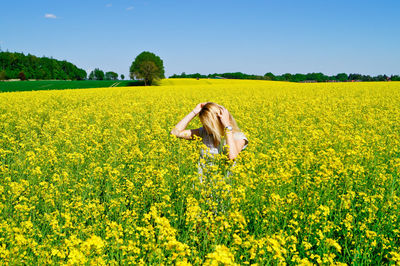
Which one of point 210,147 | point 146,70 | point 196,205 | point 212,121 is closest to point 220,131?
point 212,121

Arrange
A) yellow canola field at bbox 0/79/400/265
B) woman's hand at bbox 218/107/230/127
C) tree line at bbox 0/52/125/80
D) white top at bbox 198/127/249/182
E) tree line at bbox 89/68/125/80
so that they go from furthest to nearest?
tree line at bbox 89/68/125/80
tree line at bbox 0/52/125/80
woman's hand at bbox 218/107/230/127
white top at bbox 198/127/249/182
yellow canola field at bbox 0/79/400/265

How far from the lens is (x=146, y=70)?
59.5 metres

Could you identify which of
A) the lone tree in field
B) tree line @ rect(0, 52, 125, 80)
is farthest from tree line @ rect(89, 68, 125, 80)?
the lone tree in field

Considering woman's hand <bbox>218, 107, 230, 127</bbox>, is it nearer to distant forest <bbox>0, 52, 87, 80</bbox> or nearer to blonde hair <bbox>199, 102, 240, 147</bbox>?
blonde hair <bbox>199, 102, 240, 147</bbox>

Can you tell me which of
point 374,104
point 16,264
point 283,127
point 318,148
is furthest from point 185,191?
point 374,104

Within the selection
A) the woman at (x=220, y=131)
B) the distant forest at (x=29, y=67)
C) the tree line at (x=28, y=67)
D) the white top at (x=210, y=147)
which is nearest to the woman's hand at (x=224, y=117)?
the woman at (x=220, y=131)

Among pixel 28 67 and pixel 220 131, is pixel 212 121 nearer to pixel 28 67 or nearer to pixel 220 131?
pixel 220 131

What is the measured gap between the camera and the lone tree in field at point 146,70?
2341 inches

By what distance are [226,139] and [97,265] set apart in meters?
2.31

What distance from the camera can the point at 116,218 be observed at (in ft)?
10.7

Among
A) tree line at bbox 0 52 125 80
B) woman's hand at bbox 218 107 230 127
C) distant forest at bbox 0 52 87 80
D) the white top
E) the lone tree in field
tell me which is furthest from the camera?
distant forest at bbox 0 52 87 80

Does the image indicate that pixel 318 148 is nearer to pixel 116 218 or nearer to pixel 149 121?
pixel 116 218

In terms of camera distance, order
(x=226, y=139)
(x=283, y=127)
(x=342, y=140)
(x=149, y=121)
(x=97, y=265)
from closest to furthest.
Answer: (x=97, y=265)
(x=226, y=139)
(x=342, y=140)
(x=283, y=127)
(x=149, y=121)

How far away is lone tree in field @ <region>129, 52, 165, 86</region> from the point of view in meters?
59.5
